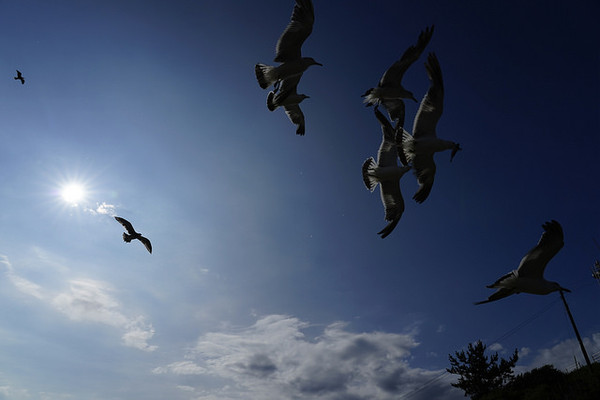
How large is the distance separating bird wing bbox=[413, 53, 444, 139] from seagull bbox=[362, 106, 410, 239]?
1.37 metres

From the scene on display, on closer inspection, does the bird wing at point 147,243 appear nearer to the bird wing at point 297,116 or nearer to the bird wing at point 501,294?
the bird wing at point 297,116

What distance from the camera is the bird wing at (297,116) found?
1517 centimetres

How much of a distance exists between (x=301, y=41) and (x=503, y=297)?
10.0 m

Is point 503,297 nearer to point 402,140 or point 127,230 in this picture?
point 402,140

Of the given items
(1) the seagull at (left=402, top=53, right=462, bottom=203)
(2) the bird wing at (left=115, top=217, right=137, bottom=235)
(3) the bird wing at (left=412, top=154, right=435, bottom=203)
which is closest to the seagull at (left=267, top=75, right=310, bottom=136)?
(1) the seagull at (left=402, top=53, right=462, bottom=203)

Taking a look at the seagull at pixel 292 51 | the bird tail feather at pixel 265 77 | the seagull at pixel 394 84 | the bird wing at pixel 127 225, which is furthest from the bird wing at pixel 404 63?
the bird wing at pixel 127 225

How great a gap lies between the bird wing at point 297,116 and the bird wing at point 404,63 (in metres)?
4.68

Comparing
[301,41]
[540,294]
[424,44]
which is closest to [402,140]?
[424,44]

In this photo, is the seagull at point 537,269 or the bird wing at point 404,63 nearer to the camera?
the seagull at point 537,269

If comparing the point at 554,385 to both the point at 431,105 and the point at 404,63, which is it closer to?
the point at 431,105

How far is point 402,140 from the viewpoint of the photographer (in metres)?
10.8

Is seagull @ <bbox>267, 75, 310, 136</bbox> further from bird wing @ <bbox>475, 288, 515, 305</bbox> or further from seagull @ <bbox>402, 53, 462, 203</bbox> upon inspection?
bird wing @ <bbox>475, 288, 515, 305</bbox>

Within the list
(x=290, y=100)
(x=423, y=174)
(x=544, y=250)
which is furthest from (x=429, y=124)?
(x=290, y=100)

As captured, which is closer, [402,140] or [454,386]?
[402,140]
